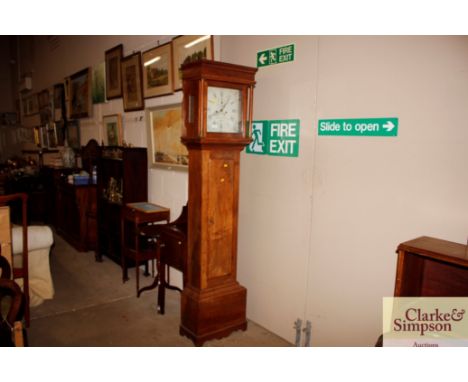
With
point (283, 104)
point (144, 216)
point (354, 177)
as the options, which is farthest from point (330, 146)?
point (144, 216)

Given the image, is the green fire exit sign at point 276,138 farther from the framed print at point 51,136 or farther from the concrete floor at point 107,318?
the framed print at point 51,136

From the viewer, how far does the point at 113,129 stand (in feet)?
17.2

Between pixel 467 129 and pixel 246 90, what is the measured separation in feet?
4.88

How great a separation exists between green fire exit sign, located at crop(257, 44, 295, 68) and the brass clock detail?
9.3 inches

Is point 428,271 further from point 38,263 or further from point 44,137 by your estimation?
point 44,137

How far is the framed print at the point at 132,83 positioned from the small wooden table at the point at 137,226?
1.32m

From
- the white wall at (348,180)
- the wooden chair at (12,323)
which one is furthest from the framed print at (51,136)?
the wooden chair at (12,323)

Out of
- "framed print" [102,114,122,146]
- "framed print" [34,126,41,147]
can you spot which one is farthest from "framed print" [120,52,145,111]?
"framed print" [34,126,41,147]

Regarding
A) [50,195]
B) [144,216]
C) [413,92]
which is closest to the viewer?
[413,92]

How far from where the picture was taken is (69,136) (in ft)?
22.6

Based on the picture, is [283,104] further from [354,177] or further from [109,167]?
[109,167]

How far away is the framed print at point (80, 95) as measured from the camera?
5977 mm

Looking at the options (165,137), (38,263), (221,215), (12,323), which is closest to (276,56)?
(221,215)

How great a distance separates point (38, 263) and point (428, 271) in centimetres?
345
